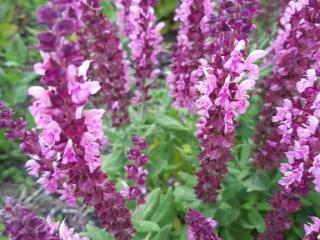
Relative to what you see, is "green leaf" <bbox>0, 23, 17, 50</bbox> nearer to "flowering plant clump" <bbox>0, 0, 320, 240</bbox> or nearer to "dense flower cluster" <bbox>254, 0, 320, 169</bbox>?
"flowering plant clump" <bbox>0, 0, 320, 240</bbox>

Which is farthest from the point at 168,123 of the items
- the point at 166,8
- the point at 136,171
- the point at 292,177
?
the point at 166,8

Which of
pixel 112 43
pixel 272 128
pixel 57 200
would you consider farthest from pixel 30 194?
pixel 272 128

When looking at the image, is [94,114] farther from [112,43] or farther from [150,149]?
[150,149]

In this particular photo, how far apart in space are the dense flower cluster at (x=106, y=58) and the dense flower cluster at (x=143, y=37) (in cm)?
14

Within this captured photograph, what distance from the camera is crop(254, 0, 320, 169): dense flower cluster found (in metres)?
3.54

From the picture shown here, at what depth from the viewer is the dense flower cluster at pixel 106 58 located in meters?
4.10

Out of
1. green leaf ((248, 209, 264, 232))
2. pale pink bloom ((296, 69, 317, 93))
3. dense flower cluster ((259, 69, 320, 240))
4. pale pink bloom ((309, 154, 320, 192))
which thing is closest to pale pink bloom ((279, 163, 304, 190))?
dense flower cluster ((259, 69, 320, 240))

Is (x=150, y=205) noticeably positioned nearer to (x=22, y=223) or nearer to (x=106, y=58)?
(x=106, y=58)

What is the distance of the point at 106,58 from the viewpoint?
434cm

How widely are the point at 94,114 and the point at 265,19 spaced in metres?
3.68

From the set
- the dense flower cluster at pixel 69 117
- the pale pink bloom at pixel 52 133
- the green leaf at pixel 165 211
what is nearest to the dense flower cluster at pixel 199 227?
the dense flower cluster at pixel 69 117

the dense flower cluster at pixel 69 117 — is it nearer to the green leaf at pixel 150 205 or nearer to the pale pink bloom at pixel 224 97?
the green leaf at pixel 150 205

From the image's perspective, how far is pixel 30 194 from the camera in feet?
18.4

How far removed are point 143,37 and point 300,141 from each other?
1629 millimetres
